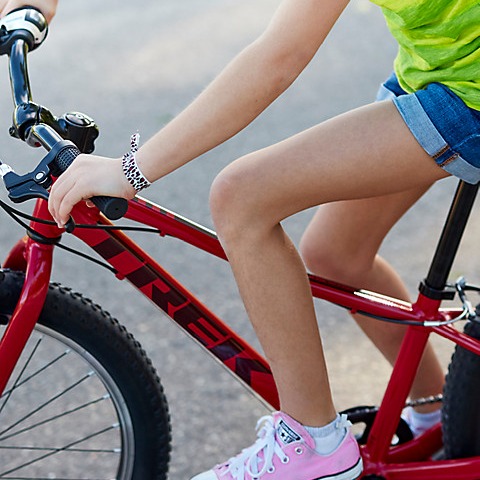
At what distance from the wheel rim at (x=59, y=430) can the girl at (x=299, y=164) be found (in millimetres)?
493

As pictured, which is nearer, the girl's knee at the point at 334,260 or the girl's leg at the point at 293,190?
the girl's leg at the point at 293,190

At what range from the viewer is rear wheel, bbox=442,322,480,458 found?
2250mm

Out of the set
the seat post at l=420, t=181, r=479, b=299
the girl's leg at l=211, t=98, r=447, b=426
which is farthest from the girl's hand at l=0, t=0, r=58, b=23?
the seat post at l=420, t=181, r=479, b=299

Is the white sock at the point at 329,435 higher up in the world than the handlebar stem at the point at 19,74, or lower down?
lower down

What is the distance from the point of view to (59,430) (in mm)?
2951

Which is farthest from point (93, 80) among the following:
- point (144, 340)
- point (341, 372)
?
point (341, 372)

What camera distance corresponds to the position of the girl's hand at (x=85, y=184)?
178 cm

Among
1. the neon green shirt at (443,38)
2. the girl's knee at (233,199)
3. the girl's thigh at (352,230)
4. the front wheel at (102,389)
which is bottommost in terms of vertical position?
the front wheel at (102,389)

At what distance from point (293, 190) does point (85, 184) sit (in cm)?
39

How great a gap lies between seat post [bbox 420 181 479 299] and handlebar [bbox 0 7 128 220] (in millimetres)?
739

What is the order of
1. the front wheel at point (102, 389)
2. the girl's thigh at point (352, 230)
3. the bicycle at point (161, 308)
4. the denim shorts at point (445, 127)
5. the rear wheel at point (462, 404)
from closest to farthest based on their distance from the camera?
the denim shorts at point (445, 127)
the bicycle at point (161, 308)
the front wheel at point (102, 389)
the rear wheel at point (462, 404)
the girl's thigh at point (352, 230)

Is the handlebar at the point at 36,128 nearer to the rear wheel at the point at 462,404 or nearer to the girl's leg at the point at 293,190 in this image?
the girl's leg at the point at 293,190

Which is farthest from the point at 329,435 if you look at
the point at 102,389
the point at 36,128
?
the point at 36,128

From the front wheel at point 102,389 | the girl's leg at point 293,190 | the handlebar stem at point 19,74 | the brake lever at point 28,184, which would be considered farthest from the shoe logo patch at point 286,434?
the handlebar stem at point 19,74
